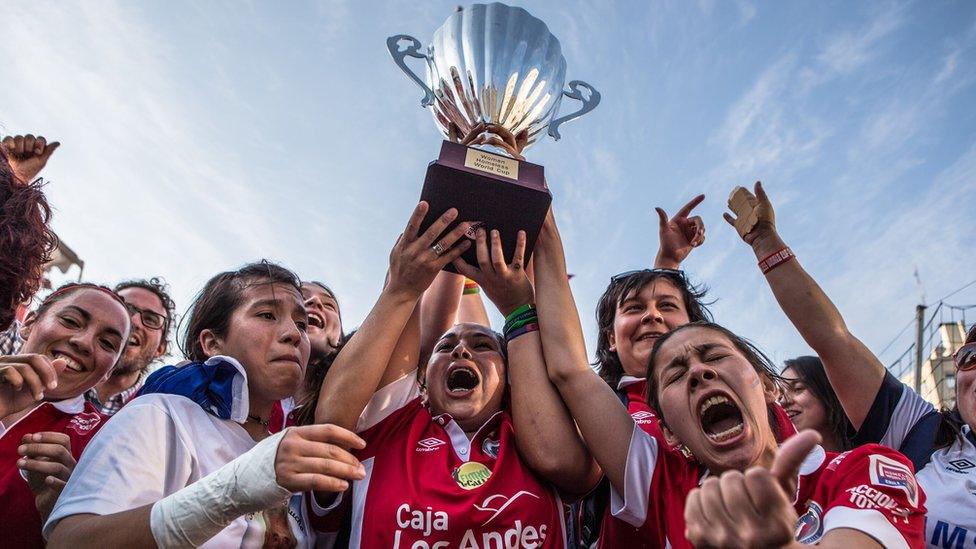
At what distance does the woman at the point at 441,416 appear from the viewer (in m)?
2.41

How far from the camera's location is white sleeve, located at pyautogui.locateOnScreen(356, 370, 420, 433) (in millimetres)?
2867

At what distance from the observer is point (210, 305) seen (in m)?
3.00

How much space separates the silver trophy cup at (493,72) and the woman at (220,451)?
117cm

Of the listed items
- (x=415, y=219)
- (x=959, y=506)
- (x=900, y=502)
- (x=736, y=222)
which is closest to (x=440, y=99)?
(x=415, y=219)

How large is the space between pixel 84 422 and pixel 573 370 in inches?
87.9

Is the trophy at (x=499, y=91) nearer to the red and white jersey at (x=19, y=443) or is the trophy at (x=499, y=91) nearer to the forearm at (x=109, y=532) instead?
the forearm at (x=109, y=532)

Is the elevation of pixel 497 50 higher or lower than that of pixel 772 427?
higher

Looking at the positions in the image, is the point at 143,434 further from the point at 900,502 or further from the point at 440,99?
the point at 900,502

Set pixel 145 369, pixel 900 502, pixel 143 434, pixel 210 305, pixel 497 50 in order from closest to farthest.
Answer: pixel 900 502
pixel 143 434
pixel 210 305
pixel 497 50
pixel 145 369

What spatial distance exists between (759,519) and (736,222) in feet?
7.85

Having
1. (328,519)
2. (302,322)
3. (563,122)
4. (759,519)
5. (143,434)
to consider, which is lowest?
(759,519)

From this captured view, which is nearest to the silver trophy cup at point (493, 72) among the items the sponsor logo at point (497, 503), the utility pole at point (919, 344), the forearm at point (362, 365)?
the forearm at point (362, 365)

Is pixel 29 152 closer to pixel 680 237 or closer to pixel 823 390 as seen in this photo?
pixel 680 237

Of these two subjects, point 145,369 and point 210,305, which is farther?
point 145,369
